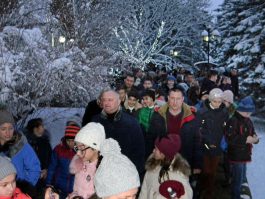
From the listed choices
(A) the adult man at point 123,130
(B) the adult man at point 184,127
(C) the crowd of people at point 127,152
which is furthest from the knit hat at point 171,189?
(B) the adult man at point 184,127

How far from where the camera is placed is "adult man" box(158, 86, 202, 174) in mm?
6188

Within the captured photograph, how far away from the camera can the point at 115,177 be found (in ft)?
9.23

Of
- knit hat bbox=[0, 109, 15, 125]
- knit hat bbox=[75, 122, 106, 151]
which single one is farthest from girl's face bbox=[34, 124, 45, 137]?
knit hat bbox=[75, 122, 106, 151]

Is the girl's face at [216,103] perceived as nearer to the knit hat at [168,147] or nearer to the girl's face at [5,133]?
the knit hat at [168,147]

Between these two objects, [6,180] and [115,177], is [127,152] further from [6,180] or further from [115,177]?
[115,177]

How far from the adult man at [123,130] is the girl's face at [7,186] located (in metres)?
1.73

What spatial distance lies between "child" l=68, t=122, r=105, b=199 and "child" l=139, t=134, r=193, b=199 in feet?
2.35

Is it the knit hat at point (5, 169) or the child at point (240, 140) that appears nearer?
the knit hat at point (5, 169)

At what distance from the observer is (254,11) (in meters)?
27.1

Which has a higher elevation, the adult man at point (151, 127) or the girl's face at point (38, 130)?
the adult man at point (151, 127)

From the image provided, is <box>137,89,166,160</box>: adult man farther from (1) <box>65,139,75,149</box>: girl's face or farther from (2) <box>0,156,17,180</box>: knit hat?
(2) <box>0,156,17,180</box>: knit hat

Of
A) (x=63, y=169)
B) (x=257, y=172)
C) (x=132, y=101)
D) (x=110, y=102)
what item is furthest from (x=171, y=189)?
(x=257, y=172)

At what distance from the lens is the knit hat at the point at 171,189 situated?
4250 mm

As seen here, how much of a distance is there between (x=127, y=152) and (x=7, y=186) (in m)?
1.82
